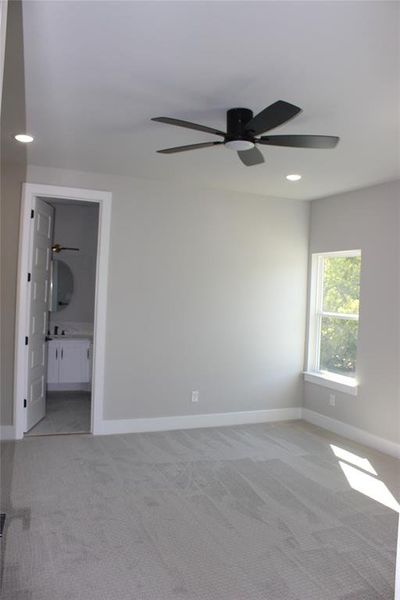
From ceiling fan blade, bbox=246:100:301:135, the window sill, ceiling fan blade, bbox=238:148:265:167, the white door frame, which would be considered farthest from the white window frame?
ceiling fan blade, bbox=246:100:301:135

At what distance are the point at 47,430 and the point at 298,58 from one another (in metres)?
4.11

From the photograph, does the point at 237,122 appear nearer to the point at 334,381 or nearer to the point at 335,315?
the point at 335,315

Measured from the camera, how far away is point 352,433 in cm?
500

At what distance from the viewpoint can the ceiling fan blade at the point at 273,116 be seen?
224 centimetres

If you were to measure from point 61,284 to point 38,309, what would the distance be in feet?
6.73

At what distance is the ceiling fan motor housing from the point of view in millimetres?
2799

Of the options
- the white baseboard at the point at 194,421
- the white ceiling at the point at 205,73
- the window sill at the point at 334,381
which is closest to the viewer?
the white ceiling at the point at 205,73

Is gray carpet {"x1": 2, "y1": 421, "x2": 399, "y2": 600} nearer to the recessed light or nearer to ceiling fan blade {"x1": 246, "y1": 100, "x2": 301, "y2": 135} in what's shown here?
ceiling fan blade {"x1": 246, "y1": 100, "x2": 301, "y2": 135}

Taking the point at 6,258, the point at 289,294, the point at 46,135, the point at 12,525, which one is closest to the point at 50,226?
the point at 6,258

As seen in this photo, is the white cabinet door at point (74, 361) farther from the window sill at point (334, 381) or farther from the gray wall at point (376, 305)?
the gray wall at point (376, 305)

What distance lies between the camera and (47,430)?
16.0 ft

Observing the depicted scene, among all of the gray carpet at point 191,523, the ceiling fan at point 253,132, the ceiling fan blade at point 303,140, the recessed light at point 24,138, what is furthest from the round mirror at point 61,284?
the ceiling fan blade at point 303,140

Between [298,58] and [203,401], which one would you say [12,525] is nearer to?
[203,401]

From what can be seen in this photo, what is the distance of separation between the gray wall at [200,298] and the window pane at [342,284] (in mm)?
312
